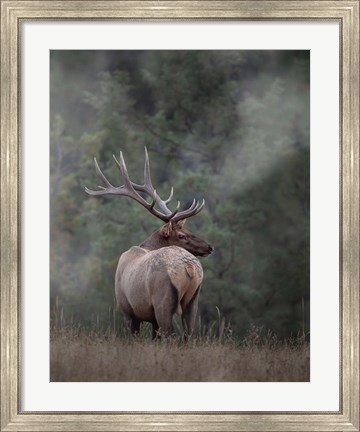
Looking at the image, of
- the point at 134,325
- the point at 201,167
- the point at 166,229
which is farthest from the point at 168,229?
the point at 201,167

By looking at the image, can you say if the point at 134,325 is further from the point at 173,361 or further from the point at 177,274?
the point at 173,361

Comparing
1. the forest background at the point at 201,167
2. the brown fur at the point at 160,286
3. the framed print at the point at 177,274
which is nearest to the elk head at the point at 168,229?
the brown fur at the point at 160,286

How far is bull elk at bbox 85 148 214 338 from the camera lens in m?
6.58

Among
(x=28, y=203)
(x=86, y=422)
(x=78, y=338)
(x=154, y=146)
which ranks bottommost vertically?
(x=86, y=422)

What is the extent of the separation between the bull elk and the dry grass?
0.38m

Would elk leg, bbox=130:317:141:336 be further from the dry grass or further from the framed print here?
the dry grass

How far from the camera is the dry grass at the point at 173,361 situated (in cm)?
587

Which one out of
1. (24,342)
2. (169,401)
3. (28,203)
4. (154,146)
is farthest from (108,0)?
(154,146)

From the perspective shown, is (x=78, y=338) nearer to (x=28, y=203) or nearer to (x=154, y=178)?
(x=28, y=203)

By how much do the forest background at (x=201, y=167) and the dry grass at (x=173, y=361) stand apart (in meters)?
0.31

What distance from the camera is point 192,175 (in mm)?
9914

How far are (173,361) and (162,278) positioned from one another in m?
0.86

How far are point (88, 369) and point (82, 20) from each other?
2452mm

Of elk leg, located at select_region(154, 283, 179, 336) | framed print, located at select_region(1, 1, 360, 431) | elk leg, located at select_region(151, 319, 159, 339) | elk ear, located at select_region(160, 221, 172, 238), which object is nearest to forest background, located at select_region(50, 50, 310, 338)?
framed print, located at select_region(1, 1, 360, 431)
